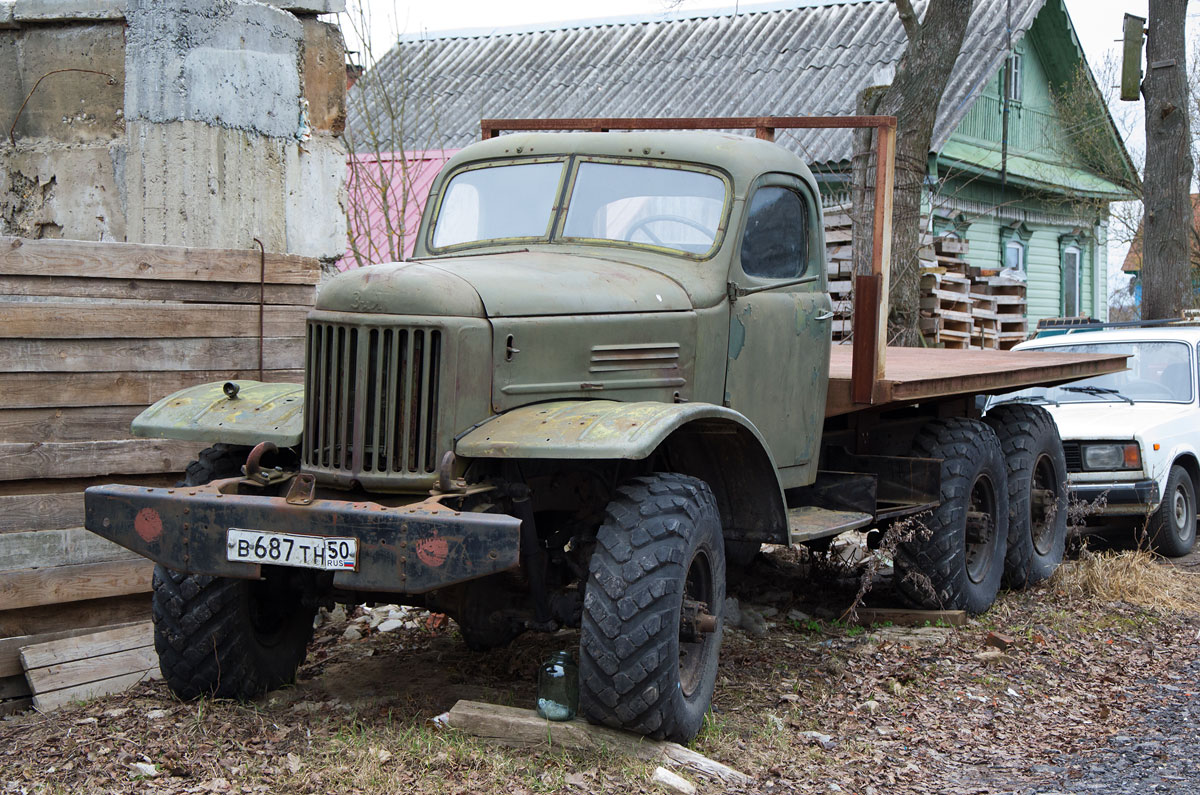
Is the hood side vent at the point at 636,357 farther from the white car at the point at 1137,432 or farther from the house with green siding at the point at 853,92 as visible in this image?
the house with green siding at the point at 853,92

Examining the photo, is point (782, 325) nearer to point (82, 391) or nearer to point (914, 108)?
point (82, 391)

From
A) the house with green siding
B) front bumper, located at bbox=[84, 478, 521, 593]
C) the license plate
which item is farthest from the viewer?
the house with green siding

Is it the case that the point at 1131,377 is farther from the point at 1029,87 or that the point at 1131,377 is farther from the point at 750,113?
the point at 1029,87

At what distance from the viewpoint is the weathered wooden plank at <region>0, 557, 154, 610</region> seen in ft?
17.3

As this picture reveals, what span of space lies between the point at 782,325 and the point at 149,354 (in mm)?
2864

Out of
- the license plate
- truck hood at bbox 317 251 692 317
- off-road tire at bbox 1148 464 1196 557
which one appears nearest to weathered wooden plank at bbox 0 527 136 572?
the license plate

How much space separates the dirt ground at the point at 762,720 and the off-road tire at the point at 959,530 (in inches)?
8.8

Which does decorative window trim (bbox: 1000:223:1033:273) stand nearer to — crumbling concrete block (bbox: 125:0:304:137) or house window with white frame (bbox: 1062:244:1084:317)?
house window with white frame (bbox: 1062:244:1084:317)

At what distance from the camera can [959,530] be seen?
6656mm

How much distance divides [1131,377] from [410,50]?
62.5 ft

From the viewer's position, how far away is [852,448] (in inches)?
276

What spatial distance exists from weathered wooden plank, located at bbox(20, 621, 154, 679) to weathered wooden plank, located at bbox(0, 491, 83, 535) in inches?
18.6

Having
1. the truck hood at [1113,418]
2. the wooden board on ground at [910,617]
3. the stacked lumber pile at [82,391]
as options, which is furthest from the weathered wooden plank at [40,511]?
the truck hood at [1113,418]

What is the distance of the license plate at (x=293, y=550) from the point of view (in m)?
4.03
